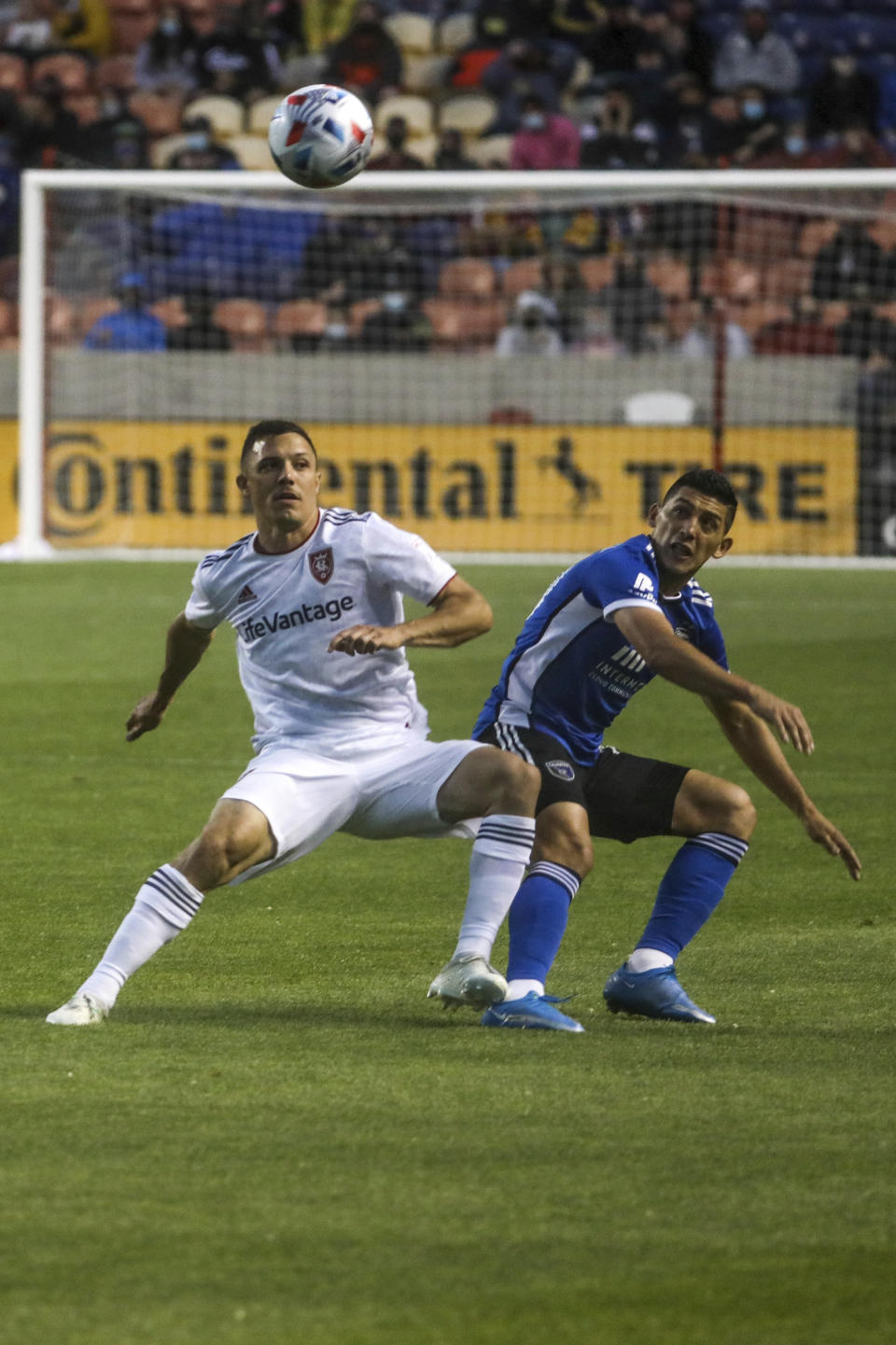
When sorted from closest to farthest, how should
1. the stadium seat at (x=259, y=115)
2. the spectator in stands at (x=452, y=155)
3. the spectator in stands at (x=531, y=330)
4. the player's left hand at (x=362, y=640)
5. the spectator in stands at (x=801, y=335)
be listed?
the player's left hand at (x=362, y=640) → the spectator in stands at (x=801, y=335) → the spectator in stands at (x=531, y=330) → the spectator in stands at (x=452, y=155) → the stadium seat at (x=259, y=115)

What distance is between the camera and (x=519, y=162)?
22.0 meters

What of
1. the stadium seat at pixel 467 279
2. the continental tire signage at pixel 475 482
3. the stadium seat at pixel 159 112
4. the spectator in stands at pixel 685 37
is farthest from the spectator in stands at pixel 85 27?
the continental tire signage at pixel 475 482

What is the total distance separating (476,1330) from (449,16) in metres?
22.0

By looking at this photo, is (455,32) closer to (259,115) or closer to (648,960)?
(259,115)

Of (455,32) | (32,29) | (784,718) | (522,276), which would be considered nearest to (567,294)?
(522,276)

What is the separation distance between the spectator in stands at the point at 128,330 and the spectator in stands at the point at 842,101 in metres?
7.18

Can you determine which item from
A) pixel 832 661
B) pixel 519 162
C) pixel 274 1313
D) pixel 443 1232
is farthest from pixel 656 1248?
pixel 519 162

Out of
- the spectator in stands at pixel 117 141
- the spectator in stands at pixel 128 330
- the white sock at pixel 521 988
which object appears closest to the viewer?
the white sock at pixel 521 988

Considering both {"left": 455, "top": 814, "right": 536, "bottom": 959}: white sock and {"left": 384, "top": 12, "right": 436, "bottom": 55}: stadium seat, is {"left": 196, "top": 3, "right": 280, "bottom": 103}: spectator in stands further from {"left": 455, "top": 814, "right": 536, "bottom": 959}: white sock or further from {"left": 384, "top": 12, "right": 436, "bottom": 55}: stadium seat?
{"left": 455, "top": 814, "right": 536, "bottom": 959}: white sock

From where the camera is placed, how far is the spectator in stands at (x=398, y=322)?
2009 cm

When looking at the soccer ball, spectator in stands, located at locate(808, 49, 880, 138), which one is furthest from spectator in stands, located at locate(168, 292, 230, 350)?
the soccer ball

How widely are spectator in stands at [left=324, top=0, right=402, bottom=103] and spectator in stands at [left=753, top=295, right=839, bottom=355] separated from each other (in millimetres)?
5237

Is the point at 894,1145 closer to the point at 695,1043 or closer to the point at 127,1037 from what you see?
the point at 695,1043

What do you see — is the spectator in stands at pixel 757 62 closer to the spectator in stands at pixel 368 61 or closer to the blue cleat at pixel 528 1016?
the spectator in stands at pixel 368 61
